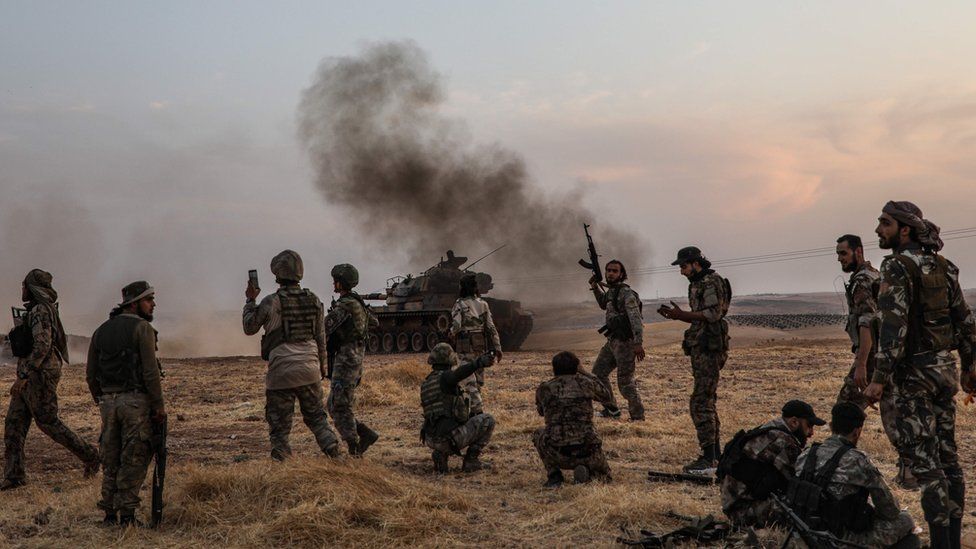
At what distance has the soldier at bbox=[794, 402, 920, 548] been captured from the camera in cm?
477

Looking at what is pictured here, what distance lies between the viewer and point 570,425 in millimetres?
7387

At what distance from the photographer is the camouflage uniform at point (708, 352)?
305 inches

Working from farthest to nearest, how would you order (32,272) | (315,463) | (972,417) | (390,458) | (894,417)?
(972,417)
(390,458)
(32,272)
(315,463)
(894,417)

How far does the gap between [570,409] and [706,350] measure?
1.38 m

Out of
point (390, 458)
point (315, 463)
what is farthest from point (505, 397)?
point (315, 463)

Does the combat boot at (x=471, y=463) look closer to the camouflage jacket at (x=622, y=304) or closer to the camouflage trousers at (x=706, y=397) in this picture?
the camouflage trousers at (x=706, y=397)

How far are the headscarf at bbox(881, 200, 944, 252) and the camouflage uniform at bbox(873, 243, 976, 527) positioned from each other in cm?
6

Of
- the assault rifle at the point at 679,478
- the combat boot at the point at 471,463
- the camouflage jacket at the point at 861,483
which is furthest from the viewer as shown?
the combat boot at the point at 471,463

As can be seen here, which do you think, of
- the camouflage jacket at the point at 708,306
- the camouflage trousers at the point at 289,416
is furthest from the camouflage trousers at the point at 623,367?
the camouflage trousers at the point at 289,416

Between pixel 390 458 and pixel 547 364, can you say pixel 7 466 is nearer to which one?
pixel 390 458

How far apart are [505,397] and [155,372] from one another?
869cm

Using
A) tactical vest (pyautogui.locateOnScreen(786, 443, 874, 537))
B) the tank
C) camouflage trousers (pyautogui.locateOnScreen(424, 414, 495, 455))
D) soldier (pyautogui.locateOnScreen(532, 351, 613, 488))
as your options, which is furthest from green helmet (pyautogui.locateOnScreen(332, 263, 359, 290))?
the tank

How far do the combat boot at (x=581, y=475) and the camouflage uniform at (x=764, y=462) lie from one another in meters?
1.86

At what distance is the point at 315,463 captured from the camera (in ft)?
22.3
